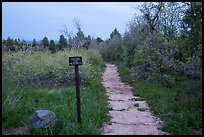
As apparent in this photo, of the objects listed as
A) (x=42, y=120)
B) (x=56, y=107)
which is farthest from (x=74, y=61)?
(x=56, y=107)

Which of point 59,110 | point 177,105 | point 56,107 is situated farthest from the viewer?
point 177,105

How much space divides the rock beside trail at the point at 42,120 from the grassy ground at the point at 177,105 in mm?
2572

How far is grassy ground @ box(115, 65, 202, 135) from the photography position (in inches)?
255

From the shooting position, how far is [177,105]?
27.2 ft

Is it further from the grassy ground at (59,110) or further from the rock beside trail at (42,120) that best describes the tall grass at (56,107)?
the rock beside trail at (42,120)

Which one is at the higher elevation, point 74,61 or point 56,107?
point 74,61

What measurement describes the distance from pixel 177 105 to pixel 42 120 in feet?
13.6

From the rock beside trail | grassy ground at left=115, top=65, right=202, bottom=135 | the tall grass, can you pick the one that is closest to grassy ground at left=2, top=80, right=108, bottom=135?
the tall grass

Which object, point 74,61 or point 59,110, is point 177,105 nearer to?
point 59,110

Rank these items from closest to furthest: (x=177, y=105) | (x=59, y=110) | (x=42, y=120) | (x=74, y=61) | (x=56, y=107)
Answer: (x=42, y=120)
(x=74, y=61)
(x=59, y=110)
(x=56, y=107)
(x=177, y=105)

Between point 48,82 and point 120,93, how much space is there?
3.00 m

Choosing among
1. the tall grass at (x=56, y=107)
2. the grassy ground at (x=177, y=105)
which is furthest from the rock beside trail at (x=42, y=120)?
the grassy ground at (x=177, y=105)

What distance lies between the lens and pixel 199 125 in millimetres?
6492

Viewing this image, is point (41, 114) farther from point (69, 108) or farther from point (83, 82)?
point (83, 82)
